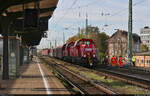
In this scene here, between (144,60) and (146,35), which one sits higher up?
(146,35)

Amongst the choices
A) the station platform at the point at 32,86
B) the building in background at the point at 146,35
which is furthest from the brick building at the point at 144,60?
the building in background at the point at 146,35

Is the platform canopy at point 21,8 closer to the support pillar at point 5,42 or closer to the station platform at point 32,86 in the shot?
the support pillar at point 5,42

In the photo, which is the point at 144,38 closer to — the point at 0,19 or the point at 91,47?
the point at 91,47

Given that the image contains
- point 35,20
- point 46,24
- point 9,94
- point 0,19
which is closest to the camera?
point 9,94

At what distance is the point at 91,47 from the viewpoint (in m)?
32.0

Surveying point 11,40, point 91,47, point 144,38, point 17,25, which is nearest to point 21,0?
point 11,40

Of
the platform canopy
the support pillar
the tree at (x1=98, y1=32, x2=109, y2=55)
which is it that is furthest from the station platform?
the tree at (x1=98, y1=32, x2=109, y2=55)

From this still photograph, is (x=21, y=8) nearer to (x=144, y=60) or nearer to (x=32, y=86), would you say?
(x=32, y=86)

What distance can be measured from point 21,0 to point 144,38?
147 meters

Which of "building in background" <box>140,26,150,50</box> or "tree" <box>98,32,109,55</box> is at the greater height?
"building in background" <box>140,26,150,50</box>

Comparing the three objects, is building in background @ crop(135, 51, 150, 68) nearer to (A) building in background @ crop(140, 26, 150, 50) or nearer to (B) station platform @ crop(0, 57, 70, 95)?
(B) station platform @ crop(0, 57, 70, 95)

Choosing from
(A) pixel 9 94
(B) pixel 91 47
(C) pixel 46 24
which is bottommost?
(A) pixel 9 94

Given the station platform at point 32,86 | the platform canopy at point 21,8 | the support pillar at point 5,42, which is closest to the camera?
the station platform at point 32,86

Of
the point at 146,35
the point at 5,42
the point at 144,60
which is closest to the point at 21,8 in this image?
the point at 5,42
